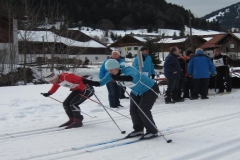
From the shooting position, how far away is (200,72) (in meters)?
11.0

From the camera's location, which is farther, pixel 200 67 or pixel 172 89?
pixel 200 67

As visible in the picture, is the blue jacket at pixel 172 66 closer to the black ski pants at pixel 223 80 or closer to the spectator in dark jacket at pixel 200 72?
the spectator in dark jacket at pixel 200 72

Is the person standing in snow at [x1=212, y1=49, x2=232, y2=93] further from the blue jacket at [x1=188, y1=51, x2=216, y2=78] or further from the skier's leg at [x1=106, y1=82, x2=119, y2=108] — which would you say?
the skier's leg at [x1=106, y1=82, x2=119, y2=108]

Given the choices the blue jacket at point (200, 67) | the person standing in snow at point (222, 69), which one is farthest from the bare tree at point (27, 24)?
the blue jacket at point (200, 67)

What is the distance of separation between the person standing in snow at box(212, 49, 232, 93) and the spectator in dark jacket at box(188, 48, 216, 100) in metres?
1.26

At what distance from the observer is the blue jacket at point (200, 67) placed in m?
11.0

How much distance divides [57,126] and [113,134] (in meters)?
1.61

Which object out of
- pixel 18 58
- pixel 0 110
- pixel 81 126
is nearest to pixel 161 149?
pixel 81 126

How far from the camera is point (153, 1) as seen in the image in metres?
170

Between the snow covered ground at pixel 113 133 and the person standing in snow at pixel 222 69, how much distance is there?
6.88 ft

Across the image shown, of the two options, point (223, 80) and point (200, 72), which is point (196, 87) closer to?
point (200, 72)

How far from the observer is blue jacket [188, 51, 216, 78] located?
36.2 feet

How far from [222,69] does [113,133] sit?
737cm

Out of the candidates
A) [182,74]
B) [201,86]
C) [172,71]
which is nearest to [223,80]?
[201,86]
